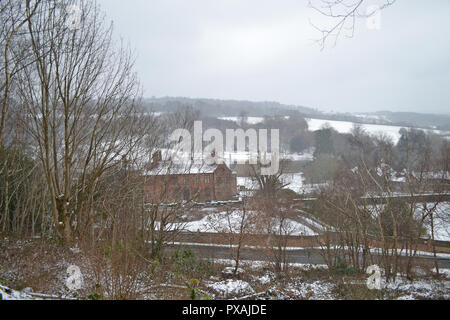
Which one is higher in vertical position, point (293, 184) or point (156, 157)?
point (156, 157)

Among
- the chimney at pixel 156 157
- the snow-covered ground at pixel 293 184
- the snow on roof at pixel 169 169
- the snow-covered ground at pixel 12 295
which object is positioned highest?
the chimney at pixel 156 157

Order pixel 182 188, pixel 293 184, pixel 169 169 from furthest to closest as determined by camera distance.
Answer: pixel 293 184 → pixel 182 188 → pixel 169 169

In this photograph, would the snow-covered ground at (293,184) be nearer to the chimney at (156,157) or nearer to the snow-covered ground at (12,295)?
the chimney at (156,157)

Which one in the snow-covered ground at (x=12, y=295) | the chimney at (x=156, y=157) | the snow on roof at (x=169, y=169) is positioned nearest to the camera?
the snow-covered ground at (x=12, y=295)

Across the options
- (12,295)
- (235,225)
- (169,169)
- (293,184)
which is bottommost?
(293,184)

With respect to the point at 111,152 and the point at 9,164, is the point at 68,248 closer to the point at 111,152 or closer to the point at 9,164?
the point at 111,152

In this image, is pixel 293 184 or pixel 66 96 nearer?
pixel 66 96

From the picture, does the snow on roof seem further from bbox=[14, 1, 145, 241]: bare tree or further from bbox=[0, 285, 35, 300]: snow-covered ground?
bbox=[0, 285, 35, 300]: snow-covered ground

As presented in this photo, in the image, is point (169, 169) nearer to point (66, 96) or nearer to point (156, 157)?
point (156, 157)

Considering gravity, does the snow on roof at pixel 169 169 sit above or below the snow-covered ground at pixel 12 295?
above

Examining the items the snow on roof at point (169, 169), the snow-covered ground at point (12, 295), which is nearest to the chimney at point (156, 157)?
the snow on roof at point (169, 169)

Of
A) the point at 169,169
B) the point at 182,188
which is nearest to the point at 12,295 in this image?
the point at 169,169

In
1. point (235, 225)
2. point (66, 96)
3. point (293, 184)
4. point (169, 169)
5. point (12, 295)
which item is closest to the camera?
point (12, 295)
